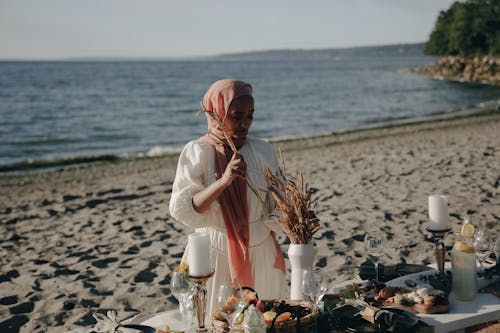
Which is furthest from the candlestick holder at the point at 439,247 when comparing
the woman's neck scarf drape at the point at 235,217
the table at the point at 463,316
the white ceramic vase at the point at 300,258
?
the woman's neck scarf drape at the point at 235,217

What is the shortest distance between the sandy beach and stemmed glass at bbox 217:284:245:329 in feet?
5.28

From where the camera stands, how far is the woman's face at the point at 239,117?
2.80 meters

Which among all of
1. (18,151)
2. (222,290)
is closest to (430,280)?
(222,290)

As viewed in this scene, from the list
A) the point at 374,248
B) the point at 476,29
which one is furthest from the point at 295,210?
the point at 476,29

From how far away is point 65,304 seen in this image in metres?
4.77

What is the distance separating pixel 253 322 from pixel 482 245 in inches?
64.3

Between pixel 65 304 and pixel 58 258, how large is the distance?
151 cm

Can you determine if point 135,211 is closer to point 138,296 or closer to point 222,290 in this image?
point 138,296

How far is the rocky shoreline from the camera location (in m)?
42.6

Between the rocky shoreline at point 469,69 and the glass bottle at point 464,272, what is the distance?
133ft

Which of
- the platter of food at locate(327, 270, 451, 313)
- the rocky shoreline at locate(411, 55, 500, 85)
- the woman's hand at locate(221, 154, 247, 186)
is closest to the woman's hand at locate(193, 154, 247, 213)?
the woman's hand at locate(221, 154, 247, 186)

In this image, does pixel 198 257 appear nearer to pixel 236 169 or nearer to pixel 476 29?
pixel 236 169

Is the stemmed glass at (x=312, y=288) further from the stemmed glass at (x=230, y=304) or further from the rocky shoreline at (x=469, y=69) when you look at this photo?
the rocky shoreline at (x=469, y=69)

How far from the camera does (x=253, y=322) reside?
2154 mm
